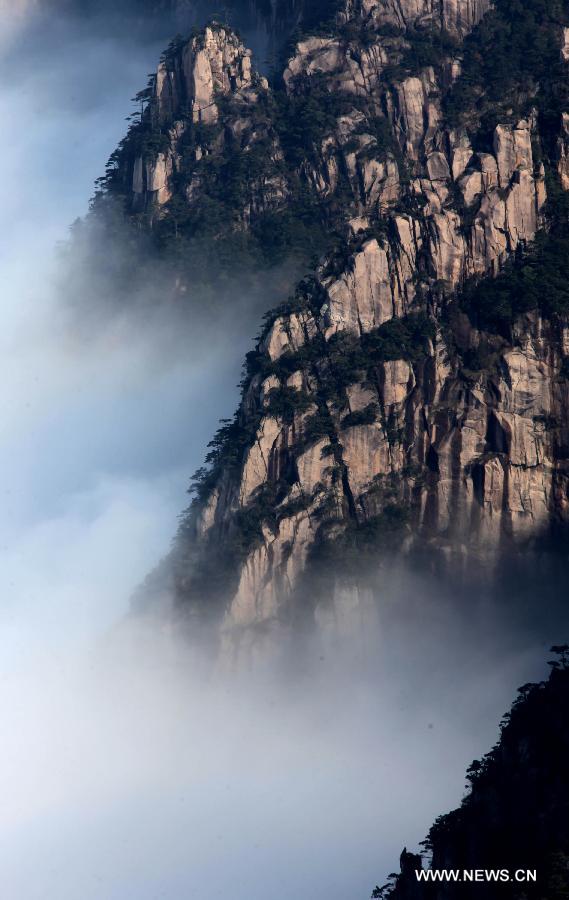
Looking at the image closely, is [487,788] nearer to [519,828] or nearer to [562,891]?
[519,828]

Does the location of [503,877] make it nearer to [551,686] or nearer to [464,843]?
[464,843]

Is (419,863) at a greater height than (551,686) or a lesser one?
lesser

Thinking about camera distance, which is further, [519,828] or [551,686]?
[551,686]

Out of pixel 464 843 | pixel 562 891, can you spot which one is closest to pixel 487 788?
pixel 464 843

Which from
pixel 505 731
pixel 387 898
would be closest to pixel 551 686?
pixel 505 731

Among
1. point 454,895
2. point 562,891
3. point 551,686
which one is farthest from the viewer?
point 551,686

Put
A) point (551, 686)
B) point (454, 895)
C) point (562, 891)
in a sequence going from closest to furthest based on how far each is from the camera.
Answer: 1. point (562, 891)
2. point (454, 895)
3. point (551, 686)
